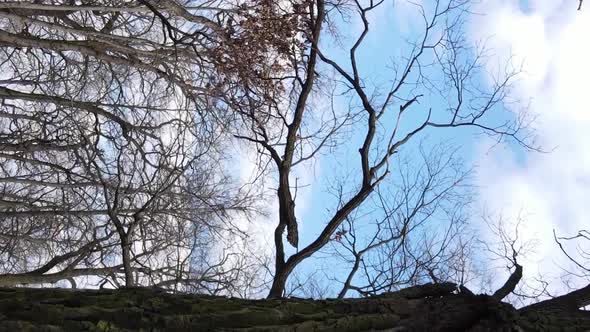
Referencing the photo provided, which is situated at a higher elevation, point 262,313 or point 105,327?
point 262,313

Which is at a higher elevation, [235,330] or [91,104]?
[91,104]

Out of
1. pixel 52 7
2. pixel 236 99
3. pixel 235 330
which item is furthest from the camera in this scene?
pixel 236 99

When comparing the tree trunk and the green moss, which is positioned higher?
the tree trunk

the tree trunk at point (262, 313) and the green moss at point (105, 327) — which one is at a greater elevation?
the tree trunk at point (262, 313)

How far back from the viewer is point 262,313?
2.40m

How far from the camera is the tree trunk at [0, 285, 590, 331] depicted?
206 centimetres

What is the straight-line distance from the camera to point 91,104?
9453 millimetres

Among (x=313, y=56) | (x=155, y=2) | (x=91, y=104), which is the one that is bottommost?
(x=313, y=56)

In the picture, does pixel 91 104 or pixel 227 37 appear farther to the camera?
pixel 91 104

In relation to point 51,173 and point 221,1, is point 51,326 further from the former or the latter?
point 51,173

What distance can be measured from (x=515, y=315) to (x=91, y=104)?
8.41m

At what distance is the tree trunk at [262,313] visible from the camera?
2061mm

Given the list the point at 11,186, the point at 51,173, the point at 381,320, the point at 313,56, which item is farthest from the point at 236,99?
the point at 11,186

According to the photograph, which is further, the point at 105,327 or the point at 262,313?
the point at 262,313
